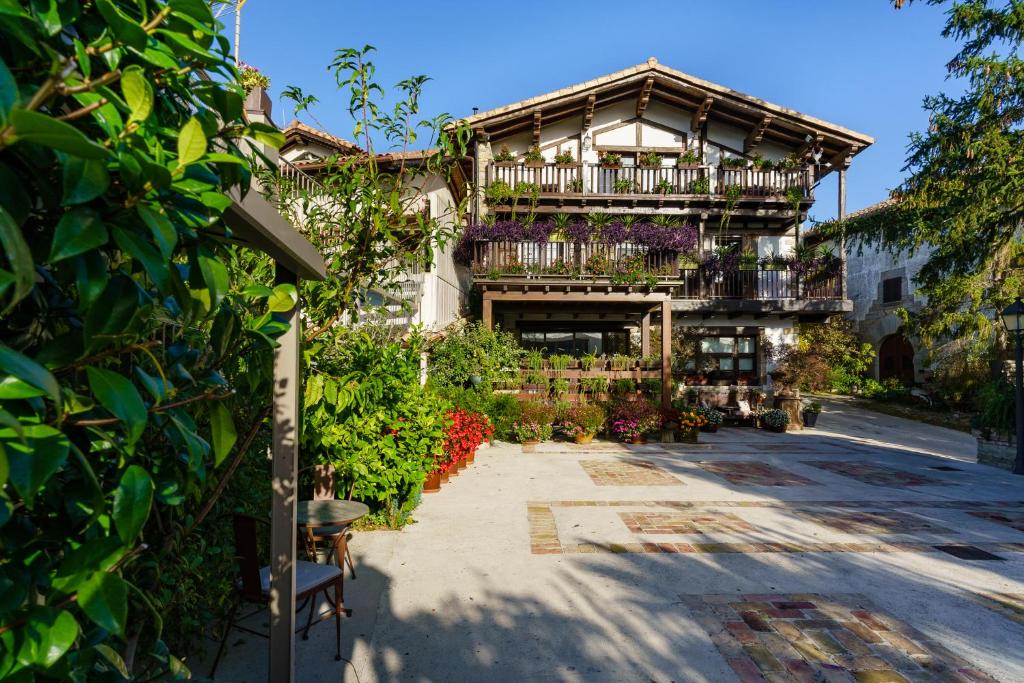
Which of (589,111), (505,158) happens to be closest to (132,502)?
(505,158)

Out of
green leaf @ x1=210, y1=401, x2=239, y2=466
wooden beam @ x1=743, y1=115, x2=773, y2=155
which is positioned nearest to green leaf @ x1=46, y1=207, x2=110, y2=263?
green leaf @ x1=210, y1=401, x2=239, y2=466

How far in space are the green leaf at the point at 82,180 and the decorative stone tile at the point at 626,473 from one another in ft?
24.4

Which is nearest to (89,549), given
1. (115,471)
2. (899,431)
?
(115,471)

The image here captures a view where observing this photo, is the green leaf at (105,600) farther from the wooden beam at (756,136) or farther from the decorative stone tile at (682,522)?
the wooden beam at (756,136)

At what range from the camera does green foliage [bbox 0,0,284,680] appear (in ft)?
2.11

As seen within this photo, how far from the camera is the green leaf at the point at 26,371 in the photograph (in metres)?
0.57

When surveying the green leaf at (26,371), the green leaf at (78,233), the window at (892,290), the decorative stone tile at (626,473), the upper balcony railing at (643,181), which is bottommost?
the decorative stone tile at (626,473)

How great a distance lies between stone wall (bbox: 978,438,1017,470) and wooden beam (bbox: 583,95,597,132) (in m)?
12.4

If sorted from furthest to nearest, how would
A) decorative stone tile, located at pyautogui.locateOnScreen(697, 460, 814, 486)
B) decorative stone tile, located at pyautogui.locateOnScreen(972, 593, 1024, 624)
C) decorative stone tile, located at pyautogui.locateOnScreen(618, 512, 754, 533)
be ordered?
decorative stone tile, located at pyautogui.locateOnScreen(697, 460, 814, 486) < decorative stone tile, located at pyautogui.locateOnScreen(618, 512, 754, 533) < decorative stone tile, located at pyautogui.locateOnScreen(972, 593, 1024, 624)

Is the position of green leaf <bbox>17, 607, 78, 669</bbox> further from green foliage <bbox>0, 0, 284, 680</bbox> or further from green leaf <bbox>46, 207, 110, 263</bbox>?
green leaf <bbox>46, 207, 110, 263</bbox>

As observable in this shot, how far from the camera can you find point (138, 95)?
2.49ft

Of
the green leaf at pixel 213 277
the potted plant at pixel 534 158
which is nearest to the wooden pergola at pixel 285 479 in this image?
the green leaf at pixel 213 277

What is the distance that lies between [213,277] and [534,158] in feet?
51.7

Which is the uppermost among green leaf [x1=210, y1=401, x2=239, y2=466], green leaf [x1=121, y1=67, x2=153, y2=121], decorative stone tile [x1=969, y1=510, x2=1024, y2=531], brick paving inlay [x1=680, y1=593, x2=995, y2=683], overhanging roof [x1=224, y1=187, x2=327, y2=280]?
overhanging roof [x1=224, y1=187, x2=327, y2=280]
